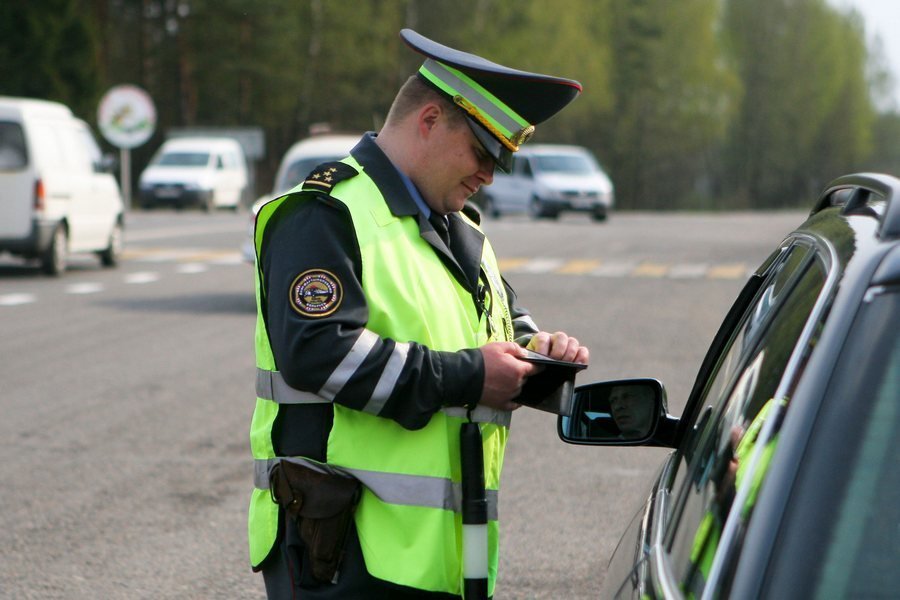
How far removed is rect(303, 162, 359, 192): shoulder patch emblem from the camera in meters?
2.84

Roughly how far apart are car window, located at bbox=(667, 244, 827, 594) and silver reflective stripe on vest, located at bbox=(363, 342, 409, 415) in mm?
514

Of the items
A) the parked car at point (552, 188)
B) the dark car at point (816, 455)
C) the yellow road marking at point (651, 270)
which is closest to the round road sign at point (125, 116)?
the parked car at point (552, 188)

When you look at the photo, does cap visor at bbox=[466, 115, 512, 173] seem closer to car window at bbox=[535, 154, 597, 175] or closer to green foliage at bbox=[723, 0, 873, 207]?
car window at bbox=[535, 154, 597, 175]

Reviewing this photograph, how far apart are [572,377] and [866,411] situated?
3.86 feet

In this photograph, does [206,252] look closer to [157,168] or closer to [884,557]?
[157,168]

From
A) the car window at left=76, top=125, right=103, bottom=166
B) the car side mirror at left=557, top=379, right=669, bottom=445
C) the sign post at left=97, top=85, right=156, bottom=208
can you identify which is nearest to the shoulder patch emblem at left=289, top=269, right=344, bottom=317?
the car side mirror at left=557, top=379, right=669, bottom=445

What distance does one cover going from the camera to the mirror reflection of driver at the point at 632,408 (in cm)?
292

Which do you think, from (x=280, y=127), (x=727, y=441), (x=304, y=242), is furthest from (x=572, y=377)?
(x=280, y=127)

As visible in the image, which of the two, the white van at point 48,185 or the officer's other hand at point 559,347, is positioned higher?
the officer's other hand at point 559,347

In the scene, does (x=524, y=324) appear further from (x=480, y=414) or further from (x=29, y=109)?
(x=29, y=109)

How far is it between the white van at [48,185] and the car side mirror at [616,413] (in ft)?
50.4

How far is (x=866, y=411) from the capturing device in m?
1.75

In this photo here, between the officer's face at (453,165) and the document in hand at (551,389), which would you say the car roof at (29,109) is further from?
the document in hand at (551,389)

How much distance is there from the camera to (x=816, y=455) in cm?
173
